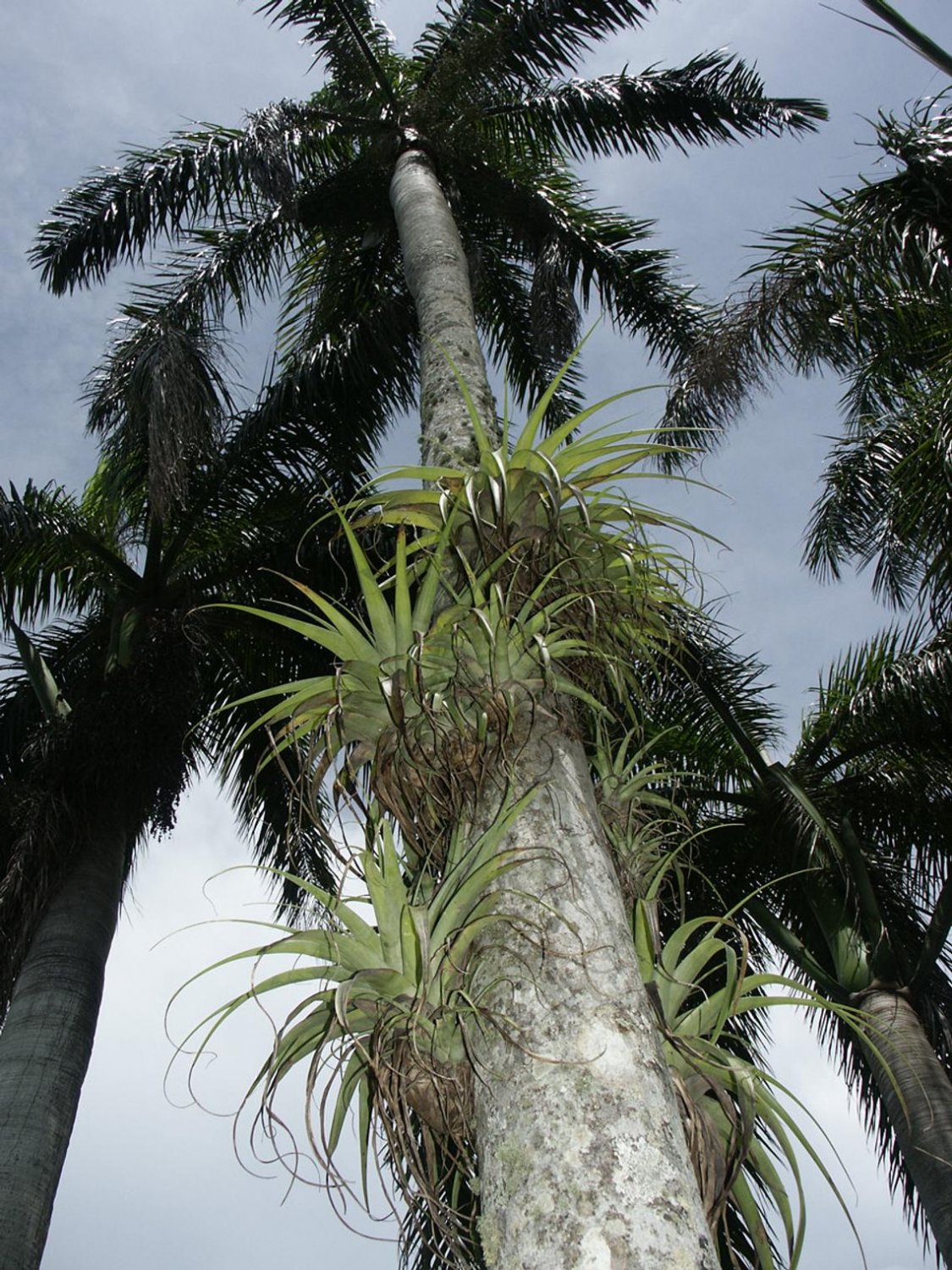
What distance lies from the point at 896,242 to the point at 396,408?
4470 millimetres

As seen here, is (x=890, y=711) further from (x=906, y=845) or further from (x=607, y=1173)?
(x=607, y=1173)

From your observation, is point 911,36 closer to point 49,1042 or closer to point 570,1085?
point 570,1085

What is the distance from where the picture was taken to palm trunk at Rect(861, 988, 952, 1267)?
5.91 metres

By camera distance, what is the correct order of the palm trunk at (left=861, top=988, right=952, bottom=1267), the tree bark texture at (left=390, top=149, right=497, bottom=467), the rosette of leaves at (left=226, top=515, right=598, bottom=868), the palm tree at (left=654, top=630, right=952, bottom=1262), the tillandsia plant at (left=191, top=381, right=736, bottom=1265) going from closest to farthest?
1. the tillandsia plant at (left=191, top=381, right=736, bottom=1265)
2. the rosette of leaves at (left=226, top=515, right=598, bottom=868)
3. the tree bark texture at (left=390, top=149, right=497, bottom=467)
4. the palm trunk at (left=861, top=988, right=952, bottom=1267)
5. the palm tree at (left=654, top=630, right=952, bottom=1262)

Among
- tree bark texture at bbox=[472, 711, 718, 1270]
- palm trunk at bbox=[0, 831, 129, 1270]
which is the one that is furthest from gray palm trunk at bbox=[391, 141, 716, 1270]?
palm trunk at bbox=[0, 831, 129, 1270]

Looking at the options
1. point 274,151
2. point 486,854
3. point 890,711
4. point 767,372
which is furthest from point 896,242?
point 486,854

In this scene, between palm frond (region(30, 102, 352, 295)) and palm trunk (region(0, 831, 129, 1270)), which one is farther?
palm frond (region(30, 102, 352, 295))

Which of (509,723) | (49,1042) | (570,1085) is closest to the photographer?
(570,1085)

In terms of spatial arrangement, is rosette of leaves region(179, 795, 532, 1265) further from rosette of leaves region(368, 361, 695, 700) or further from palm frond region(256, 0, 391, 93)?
palm frond region(256, 0, 391, 93)

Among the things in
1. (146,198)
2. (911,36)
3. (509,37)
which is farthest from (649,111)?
(911,36)

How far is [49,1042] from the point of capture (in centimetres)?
599

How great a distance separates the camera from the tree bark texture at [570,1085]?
5.51 feet

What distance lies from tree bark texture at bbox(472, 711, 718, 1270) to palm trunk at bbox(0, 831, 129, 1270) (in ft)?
14.0

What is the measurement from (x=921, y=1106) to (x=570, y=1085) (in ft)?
17.1
